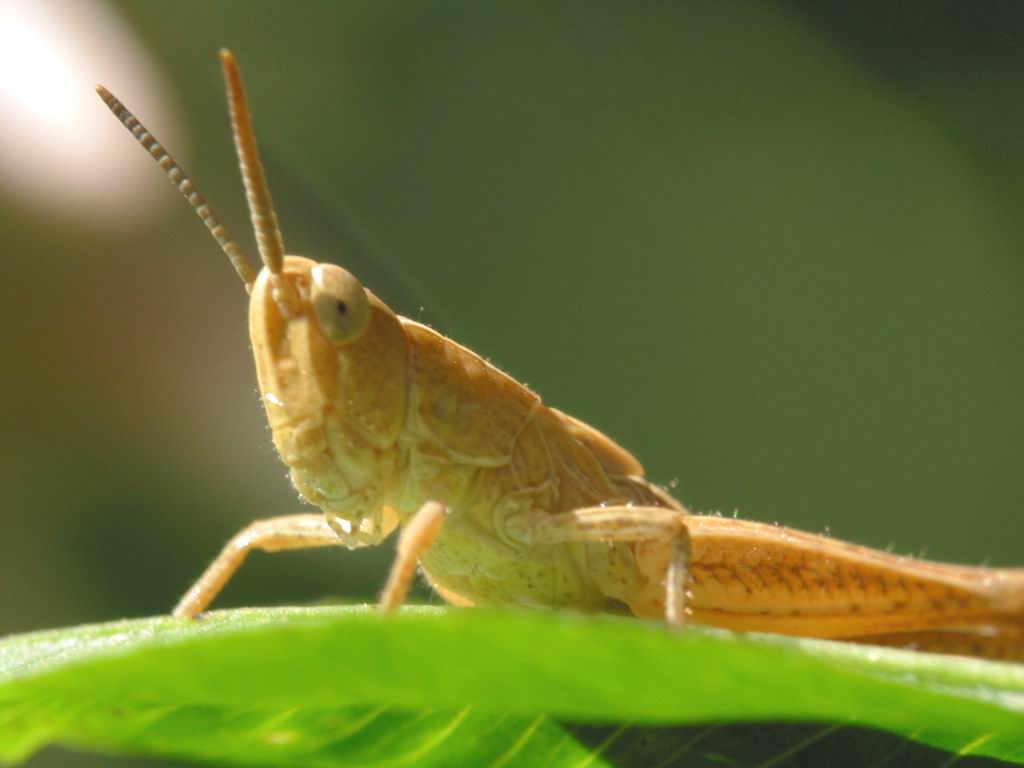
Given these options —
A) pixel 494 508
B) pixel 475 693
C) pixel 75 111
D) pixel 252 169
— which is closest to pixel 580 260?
pixel 494 508

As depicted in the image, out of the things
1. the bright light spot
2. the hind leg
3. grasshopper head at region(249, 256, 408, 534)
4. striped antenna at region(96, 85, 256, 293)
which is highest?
the bright light spot

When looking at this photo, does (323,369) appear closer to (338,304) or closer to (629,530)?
(338,304)

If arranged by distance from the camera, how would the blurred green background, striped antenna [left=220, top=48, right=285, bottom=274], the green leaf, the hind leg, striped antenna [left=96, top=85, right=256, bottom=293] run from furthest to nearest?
the blurred green background, striped antenna [left=96, top=85, right=256, bottom=293], the hind leg, striped antenna [left=220, top=48, right=285, bottom=274], the green leaf

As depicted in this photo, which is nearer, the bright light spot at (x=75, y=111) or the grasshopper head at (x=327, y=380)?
the grasshopper head at (x=327, y=380)

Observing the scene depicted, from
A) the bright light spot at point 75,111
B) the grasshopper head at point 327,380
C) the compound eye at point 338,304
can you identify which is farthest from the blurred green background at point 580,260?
the compound eye at point 338,304

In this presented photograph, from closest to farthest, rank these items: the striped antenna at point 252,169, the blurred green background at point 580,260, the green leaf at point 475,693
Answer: the green leaf at point 475,693 < the striped antenna at point 252,169 < the blurred green background at point 580,260

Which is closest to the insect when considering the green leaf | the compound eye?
the compound eye

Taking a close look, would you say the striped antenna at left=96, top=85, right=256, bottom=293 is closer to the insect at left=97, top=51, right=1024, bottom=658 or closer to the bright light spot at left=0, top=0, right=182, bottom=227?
the insect at left=97, top=51, right=1024, bottom=658

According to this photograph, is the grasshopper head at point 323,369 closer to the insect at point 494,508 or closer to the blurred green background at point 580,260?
the insect at point 494,508

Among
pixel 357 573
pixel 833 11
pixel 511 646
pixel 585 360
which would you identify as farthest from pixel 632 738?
pixel 833 11
